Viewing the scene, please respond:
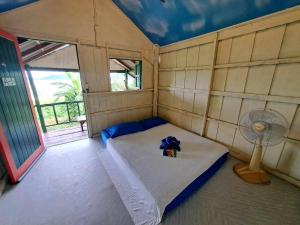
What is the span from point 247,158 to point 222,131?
57 centimetres

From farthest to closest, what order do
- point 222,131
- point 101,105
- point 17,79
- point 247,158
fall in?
1. point 101,105
2. point 222,131
3. point 247,158
4. point 17,79

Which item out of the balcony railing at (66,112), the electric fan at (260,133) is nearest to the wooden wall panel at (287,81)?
the electric fan at (260,133)

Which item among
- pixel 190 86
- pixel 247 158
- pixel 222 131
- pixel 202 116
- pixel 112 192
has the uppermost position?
pixel 190 86

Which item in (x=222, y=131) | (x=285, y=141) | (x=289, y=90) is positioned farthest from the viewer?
(x=222, y=131)

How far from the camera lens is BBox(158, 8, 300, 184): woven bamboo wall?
1663 millimetres

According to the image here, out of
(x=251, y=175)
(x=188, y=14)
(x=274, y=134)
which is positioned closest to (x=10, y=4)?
(x=188, y=14)

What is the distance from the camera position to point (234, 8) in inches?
70.2

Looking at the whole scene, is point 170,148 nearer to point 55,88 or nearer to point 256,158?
point 256,158

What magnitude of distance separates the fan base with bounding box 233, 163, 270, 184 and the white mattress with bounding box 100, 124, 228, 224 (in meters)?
0.34

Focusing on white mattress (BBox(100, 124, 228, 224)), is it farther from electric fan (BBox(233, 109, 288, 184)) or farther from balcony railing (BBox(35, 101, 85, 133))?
balcony railing (BBox(35, 101, 85, 133))

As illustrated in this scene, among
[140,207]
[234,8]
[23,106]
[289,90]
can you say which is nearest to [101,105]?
[23,106]

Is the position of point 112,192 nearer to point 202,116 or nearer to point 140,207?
point 140,207

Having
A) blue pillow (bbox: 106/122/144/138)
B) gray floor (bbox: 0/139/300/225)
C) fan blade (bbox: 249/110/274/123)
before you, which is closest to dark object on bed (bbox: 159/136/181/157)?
gray floor (bbox: 0/139/300/225)

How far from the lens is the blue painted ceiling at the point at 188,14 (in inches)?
66.1
